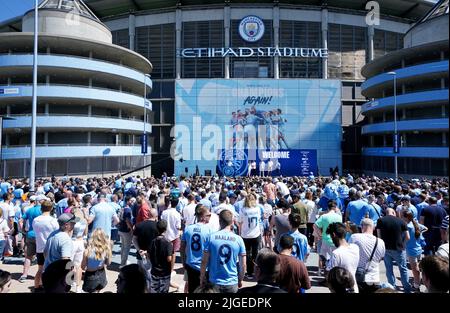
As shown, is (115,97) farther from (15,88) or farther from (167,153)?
(167,153)

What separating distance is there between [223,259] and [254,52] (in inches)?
1707

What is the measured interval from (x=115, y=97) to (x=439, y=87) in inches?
1408

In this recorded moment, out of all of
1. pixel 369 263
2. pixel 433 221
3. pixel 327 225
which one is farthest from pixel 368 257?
pixel 433 221

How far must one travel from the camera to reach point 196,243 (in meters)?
5.57

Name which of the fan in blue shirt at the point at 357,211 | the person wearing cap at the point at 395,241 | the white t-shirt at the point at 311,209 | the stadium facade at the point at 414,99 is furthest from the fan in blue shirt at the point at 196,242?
the stadium facade at the point at 414,99

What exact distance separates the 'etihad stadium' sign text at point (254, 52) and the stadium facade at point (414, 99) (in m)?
7.90

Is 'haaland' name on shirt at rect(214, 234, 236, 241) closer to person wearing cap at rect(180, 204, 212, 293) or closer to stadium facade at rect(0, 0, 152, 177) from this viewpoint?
person wearing cap at rect(180, 204, 212, 293)

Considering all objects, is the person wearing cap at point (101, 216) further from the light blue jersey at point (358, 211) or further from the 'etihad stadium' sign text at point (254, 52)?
the 'etihad stadium' sign text at point (254, 52)

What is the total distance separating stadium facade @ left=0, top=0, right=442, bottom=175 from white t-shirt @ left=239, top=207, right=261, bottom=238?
34575 millimetres

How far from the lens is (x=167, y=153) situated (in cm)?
4575

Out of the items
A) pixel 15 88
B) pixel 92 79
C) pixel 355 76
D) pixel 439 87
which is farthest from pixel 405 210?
pixel 355 76

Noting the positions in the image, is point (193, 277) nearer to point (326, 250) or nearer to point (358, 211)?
point (326, 250)

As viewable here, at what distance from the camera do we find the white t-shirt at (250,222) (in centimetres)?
730
